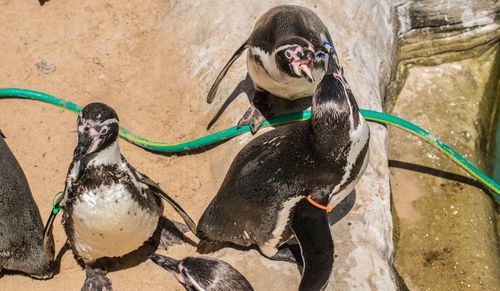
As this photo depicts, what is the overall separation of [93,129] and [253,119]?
4.15ft

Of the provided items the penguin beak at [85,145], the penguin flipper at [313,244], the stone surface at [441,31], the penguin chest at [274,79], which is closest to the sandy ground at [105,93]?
the penguin chest at [274,79]

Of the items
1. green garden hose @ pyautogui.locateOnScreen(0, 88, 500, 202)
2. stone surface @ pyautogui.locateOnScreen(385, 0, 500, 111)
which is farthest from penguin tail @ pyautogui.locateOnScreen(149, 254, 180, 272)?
stone surface @ pyautogui.locateOnScreen(385, 0, 500, 111)

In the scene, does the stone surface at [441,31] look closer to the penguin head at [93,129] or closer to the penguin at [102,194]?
the penguin at [102,194]

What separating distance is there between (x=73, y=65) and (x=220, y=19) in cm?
109

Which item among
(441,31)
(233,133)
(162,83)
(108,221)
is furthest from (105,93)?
(441,31)

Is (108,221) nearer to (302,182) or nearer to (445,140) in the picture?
(302,182)

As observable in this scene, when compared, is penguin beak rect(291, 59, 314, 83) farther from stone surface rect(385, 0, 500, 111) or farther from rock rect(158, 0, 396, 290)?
stone surface rect(385, 0, 500, 111)

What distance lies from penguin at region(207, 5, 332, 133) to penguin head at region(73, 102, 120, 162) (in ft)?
3.30

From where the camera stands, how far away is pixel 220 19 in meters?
4.73

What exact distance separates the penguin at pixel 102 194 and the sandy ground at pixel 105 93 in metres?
0.40

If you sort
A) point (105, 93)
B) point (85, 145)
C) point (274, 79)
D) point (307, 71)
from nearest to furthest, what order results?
point (85, 145), point (307, 71), point (274, 79), point (105, 93)

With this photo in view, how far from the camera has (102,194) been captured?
3.26m

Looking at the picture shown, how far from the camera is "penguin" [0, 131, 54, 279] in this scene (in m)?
3.65

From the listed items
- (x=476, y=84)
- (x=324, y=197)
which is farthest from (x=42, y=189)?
(x=476, y=84)
